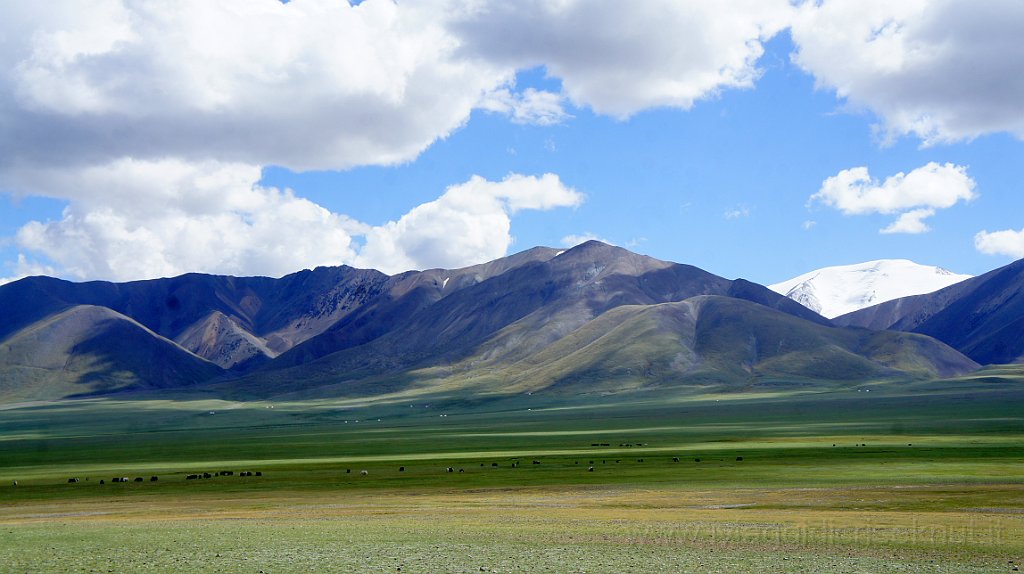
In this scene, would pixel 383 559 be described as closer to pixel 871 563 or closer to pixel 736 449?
pixel 871 563

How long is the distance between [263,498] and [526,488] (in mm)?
15620

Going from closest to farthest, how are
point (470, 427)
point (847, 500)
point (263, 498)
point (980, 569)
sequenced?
point (980, 569), point (847, 500), point (263, 498), point (470, 427)

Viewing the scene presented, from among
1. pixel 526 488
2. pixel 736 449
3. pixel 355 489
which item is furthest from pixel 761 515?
pixel 736 449

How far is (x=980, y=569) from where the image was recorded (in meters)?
25.5

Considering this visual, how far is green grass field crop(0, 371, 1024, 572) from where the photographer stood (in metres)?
28.1

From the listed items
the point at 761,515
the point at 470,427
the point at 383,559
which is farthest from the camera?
the point at 470,427

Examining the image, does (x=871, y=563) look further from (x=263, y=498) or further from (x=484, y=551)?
(x=263, y=498)

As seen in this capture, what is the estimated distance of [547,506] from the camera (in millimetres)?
46969

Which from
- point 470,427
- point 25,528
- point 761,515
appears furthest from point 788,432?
point 25,528

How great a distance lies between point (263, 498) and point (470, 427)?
112m

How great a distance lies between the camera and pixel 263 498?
2263 inches

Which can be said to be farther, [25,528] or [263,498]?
[263,498]

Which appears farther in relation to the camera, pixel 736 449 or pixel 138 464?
pixel 138 464

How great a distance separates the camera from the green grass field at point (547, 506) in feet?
92.2
